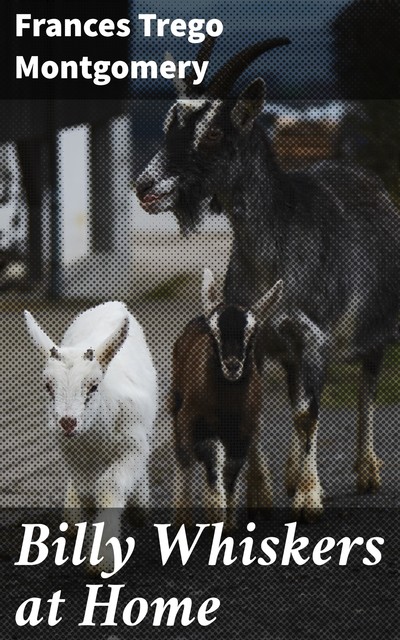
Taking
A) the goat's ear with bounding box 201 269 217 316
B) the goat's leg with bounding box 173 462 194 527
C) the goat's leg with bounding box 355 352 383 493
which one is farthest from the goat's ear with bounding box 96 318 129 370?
the goat's leg with bounding box 355 352 383 493

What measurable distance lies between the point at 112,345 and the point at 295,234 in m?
1.31

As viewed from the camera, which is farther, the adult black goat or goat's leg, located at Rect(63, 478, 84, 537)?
goat's leg, located at Rect(63, 478, 84, 537)

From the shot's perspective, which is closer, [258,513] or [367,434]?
[258,513]

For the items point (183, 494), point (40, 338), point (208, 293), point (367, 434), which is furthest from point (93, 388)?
point (367, 434)

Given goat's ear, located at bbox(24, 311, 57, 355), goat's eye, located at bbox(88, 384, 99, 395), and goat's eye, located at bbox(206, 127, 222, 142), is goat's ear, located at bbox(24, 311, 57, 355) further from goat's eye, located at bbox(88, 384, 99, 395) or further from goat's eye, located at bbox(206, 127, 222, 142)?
goat's eye, located at bbox(206, 127, 222, 142)

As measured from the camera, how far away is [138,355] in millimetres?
9164

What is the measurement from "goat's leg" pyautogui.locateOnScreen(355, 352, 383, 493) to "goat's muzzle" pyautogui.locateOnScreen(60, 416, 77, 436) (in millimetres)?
2644

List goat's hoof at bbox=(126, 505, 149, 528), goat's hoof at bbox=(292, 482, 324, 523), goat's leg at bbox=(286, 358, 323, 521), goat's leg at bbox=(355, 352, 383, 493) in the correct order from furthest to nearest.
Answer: goat's leg at bbox=(355, 352, 383, 493), goat's hoof at bbox=(126, 505, 149, 528), goat's hoof at bbox=(292, 482, 324, 523), goat's leg at bbox=(286, 358, 323, 521)

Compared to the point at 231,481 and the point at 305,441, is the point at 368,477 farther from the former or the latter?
the point at 231,481

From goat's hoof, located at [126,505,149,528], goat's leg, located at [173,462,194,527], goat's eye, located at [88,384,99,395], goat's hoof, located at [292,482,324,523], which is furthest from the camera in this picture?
goat's hoof, located at [126,505,149,528]

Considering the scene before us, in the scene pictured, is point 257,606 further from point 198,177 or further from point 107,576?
point 198,177

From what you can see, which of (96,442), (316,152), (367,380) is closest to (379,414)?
(367,380)

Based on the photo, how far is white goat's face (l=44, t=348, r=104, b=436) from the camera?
26.4 feet

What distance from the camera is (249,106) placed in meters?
8.28
